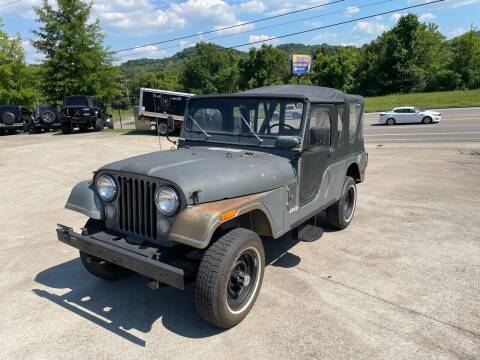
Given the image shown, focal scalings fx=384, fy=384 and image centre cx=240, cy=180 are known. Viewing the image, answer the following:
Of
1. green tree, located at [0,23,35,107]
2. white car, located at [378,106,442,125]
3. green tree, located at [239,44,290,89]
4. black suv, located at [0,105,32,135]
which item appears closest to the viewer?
black suv, located at [0,105,32,135]

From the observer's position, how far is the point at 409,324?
3.28 meters

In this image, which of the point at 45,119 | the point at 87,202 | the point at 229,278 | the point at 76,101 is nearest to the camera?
the point at 229,278

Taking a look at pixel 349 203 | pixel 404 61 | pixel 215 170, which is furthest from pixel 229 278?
pixel 404 61

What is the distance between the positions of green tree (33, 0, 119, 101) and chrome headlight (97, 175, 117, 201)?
27.0 meters

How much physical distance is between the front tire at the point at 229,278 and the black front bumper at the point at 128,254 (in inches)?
8.5

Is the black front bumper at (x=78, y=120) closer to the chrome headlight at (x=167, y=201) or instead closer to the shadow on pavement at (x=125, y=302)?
the shadow on pavement at (x=125, y=302)

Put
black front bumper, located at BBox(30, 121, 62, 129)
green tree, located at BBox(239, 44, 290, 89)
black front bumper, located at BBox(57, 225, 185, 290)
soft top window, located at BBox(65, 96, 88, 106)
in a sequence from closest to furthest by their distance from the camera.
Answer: black front bumper, located at BBox(57, 225, 185, 290), soft top window, located at BBox(65, 96, 88, 106), black front bumper, located at BBox(30, 121, 62, 129), green tree, located at BBox(239, 44, 290, 89)

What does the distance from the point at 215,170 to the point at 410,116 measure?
26.6 m

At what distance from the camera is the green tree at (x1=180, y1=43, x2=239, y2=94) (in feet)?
258

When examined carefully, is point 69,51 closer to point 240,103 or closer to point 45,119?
point 45,119

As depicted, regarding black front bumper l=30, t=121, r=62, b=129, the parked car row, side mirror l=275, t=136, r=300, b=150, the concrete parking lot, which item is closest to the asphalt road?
the concrete parking lot

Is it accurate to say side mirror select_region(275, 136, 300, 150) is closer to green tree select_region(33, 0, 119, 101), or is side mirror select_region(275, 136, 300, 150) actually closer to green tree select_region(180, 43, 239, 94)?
green tree select_region(33, 0, 119, 101)

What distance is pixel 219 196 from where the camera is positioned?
3.17 metres

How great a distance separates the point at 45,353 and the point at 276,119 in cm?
302
